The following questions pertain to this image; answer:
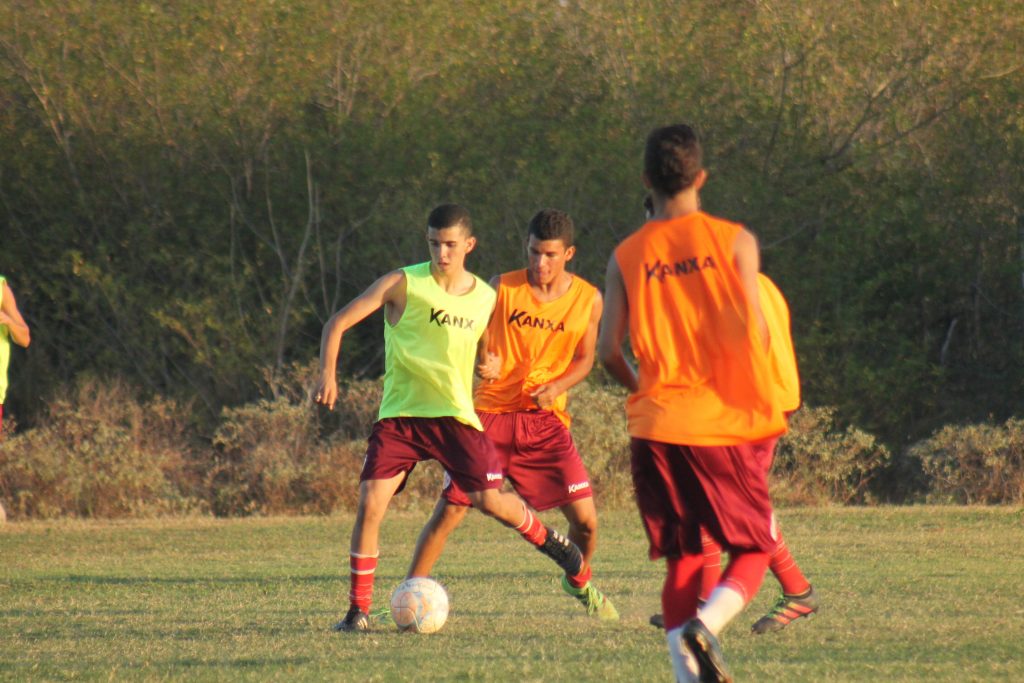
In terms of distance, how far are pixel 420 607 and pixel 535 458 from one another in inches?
45.0

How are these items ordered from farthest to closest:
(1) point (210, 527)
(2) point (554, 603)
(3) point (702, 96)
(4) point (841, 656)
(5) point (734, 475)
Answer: (3) point (702, 96) → (1) point (210, 527) → (2) point (554, 603) → (4) point (841, 656) → (5) point (734, 475)

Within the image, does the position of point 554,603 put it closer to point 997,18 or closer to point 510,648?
point 510,648

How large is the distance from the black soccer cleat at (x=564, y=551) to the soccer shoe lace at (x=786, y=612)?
1003mm

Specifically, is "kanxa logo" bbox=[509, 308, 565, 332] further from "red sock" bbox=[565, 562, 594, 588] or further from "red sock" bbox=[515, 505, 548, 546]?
"red sock" bbox=[565, 562, 594, 588]

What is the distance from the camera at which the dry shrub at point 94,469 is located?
1418 cm

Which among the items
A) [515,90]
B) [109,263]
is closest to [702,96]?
[515,90]

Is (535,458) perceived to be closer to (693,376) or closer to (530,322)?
(530,322)

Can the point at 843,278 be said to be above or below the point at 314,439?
above

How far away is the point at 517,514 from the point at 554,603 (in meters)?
0.90

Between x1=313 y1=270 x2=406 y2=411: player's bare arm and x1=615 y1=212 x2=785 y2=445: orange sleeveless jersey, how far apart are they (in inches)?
70.8

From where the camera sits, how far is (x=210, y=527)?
12.8 m

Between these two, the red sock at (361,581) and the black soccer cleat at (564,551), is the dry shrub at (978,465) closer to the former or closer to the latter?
the black soccer cleat at (564,551)

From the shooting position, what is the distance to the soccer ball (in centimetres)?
652

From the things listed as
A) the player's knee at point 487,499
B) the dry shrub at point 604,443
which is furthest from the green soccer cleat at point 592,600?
the dry shrub at point 604,443
